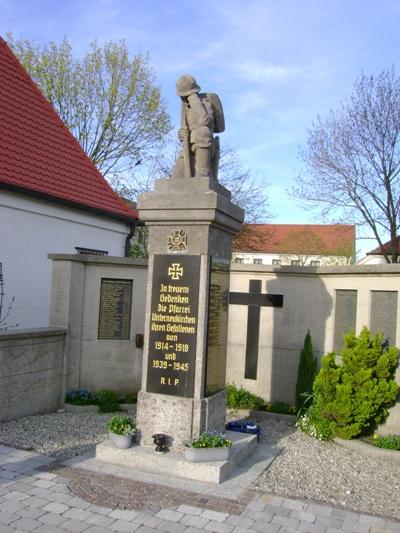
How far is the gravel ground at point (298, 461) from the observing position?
5398 mm

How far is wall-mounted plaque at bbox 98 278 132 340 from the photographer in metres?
9.66

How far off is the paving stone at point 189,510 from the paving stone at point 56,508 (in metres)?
1.05

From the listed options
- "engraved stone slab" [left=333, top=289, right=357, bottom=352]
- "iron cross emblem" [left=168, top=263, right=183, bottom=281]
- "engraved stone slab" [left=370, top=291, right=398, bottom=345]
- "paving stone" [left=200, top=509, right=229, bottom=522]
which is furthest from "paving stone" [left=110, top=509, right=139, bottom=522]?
"engraved stone slab" [left=333, top=289, right=357, bottom=352]

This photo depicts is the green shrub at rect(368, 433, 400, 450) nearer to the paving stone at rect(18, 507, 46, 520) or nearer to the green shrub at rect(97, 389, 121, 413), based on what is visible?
the green shrub at rect(97, 389, 121, 413)

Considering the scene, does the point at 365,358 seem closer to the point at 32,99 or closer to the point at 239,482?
the point at 239,482

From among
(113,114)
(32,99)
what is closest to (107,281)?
(32,99)

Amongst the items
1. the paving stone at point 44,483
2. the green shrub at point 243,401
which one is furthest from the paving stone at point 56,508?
the green shrub at point 243,401

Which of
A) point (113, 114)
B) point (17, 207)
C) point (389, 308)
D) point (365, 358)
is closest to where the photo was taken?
point (365, 358)

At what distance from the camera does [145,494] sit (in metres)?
5.22

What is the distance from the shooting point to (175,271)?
20.8 ft

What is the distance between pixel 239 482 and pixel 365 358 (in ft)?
9.16

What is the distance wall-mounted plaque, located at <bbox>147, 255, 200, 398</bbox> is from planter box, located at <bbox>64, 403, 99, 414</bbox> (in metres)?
2.91

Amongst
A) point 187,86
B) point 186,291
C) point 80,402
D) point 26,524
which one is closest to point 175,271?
point 186,291

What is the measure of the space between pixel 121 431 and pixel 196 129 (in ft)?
12.5
